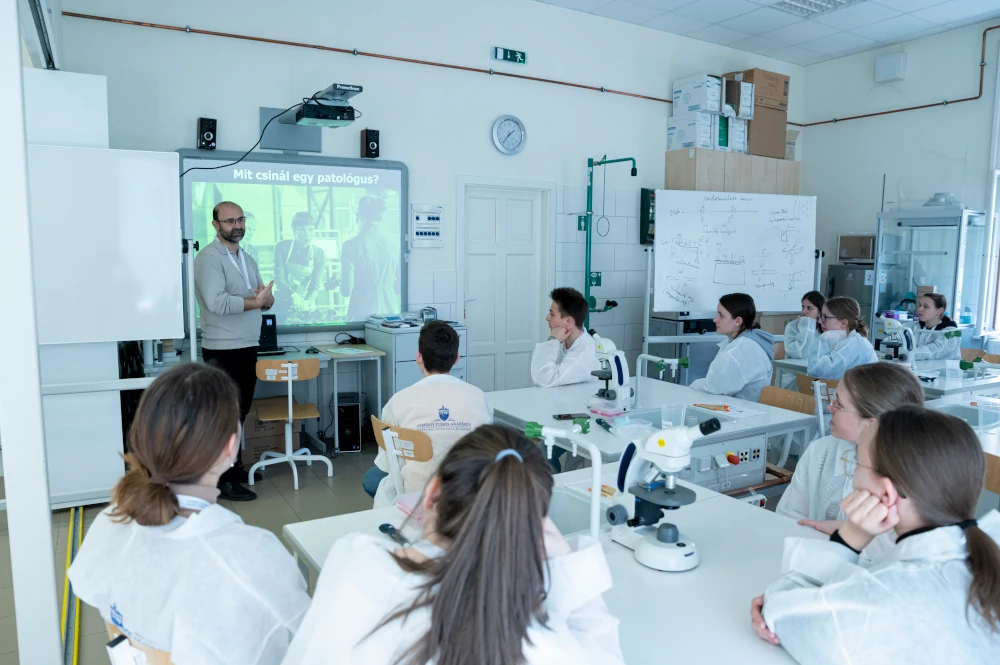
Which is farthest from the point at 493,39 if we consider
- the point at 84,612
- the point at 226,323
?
the point at 84,612

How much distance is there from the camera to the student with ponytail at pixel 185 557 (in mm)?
1241

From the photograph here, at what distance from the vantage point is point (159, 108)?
4.66m

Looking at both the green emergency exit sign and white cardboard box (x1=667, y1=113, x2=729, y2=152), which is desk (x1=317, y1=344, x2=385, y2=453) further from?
white cardboard box (x1=667, y1=113, x2=729, y2=152)

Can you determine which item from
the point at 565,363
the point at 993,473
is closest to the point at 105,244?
the point at 565,363

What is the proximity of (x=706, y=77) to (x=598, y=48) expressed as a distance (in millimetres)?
1000

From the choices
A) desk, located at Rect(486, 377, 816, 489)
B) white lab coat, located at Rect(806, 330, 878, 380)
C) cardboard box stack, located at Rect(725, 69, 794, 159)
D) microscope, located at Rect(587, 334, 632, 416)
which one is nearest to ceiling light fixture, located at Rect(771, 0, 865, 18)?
cardboard box stack, located at Rect(725, 69, 794, 159)

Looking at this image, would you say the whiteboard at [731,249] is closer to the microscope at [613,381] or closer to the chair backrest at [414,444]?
the microscope at [613,381]

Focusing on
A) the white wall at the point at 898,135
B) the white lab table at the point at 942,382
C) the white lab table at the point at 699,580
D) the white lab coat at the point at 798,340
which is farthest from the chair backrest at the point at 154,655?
the white wall at the point at 898,135

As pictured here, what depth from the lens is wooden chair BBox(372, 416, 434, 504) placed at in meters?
2.49

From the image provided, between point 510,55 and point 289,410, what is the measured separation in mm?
3370

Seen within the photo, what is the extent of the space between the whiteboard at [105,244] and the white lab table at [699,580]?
2.53 metres

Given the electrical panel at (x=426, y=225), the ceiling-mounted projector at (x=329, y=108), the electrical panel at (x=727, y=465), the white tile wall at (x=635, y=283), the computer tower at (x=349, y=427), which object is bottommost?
the computer tower at (x=349, y=427)

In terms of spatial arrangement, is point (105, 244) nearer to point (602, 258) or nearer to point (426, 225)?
point (426, 225)

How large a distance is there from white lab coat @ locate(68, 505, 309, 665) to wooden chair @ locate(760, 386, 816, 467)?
2.75 meters
